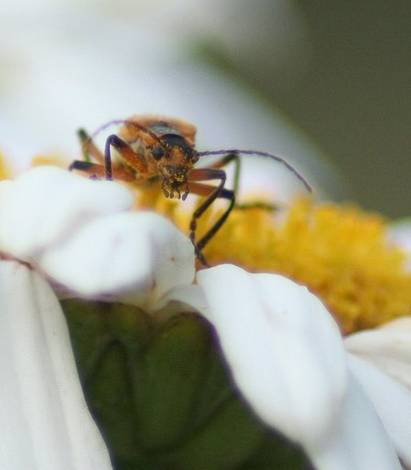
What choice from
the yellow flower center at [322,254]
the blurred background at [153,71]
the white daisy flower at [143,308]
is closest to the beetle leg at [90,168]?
the yellow flower center at [322,254]

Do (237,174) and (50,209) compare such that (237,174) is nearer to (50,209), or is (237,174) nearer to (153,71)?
(50,209)

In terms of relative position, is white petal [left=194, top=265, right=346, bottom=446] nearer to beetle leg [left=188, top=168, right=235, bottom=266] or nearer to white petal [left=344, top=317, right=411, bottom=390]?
white petal [left=344, top=317, right=411, bottom=390]

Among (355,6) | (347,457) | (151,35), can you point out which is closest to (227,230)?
(347,457)

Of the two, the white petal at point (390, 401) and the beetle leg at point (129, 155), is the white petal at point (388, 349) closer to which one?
the white petal at point (390, 401)

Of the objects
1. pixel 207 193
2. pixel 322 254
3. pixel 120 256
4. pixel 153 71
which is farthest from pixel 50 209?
pixel 153 71

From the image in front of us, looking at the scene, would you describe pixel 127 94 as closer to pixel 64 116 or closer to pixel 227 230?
pixel 64 116
